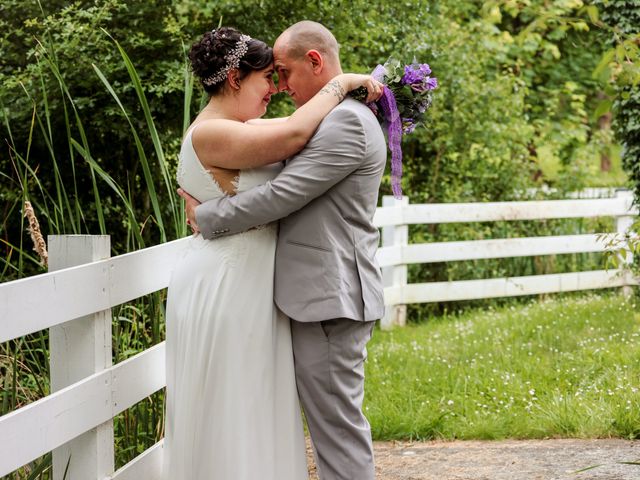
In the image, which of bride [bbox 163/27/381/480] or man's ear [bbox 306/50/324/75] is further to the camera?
man's ear [bbox 306/50/324/75]

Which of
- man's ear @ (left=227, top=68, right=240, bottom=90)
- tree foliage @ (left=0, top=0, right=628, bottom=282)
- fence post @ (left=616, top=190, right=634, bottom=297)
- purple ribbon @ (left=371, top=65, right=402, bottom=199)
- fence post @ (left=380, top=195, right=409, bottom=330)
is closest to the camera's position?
man's ear @ (left=227, top=68, right=240, bottom=90)

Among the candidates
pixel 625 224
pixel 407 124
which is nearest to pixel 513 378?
pixel 407 124

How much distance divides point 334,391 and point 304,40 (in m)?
1.30

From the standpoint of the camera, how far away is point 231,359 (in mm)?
3482

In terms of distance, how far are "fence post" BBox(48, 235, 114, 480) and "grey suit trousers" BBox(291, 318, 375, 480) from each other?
72 centimetres

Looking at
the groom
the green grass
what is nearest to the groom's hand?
the groom

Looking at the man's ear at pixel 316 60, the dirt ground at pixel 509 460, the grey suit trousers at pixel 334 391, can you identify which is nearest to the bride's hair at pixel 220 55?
the man's ear at pixel 316 60

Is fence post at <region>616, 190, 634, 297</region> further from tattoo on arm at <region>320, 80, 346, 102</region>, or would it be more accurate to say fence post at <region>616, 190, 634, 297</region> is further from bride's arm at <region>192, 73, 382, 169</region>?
bride's arm at <region>192, 73, 382, 169</region>

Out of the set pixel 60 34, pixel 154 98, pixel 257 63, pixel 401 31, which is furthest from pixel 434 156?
pixel 257 63

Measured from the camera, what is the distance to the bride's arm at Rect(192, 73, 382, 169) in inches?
133

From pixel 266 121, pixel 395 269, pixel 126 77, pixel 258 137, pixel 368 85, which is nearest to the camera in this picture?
pixel 258 137

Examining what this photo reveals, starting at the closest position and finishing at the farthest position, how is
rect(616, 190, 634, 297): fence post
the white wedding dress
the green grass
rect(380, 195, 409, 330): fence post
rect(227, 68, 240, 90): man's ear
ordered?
the white wedding dress
rect(227, 68, 240, 90): man's ear
the green grass
rect(380, 195, 409, 330): fence post
rect(616, 190, 634, 297): fence post

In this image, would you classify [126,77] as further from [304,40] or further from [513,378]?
[304,40]

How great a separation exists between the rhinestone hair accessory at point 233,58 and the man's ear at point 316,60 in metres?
0.24
